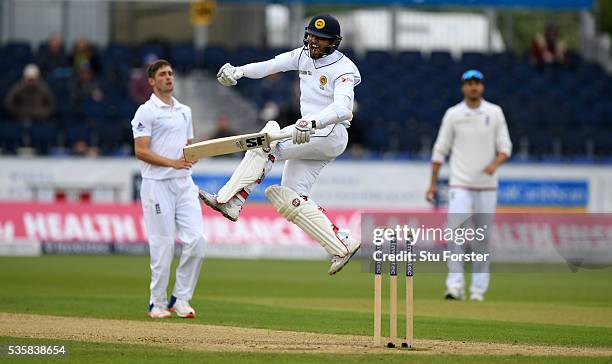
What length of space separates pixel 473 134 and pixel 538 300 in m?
2.55

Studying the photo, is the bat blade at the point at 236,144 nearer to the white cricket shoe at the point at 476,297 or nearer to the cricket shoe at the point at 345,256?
the cricket shoe at the point at 345,256

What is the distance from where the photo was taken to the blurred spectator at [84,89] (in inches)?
1062

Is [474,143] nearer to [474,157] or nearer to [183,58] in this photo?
[474,157]

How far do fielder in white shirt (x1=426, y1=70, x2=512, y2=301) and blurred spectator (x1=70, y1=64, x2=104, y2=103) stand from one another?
1328cm

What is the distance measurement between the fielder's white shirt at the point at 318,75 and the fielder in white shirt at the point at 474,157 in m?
4.82

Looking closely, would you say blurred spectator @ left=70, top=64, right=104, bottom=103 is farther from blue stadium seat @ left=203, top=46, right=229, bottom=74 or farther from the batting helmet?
the batting helmet

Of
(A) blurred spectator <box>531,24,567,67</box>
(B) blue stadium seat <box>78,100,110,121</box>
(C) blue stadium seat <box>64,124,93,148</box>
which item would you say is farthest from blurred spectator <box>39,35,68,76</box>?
(A) blurred spectator <box>531,24,567,67</box>

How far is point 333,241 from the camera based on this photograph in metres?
10.8

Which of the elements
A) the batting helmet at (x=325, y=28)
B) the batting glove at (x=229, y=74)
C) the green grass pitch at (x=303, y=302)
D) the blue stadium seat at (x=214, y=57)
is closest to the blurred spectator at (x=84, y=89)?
the blue stadium seat at (x=214, y=57)

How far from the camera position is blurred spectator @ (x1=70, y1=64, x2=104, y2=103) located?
2697cm

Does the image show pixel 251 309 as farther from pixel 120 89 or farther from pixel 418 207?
pixel 120 89

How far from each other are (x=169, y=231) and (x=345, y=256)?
8.67 ft

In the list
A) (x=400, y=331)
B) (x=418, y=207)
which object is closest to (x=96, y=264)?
(x=418, y=207)

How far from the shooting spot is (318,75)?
10.8 m
